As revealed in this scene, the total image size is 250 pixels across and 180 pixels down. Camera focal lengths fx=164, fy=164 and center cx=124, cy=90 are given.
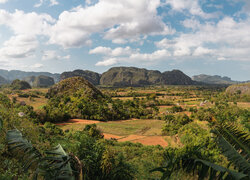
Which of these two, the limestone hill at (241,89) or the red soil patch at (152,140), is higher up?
the limestone hill at (241,89)

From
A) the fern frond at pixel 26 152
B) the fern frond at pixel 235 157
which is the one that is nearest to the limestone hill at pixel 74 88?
the fern frond at pixel 26 152

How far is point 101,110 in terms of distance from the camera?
36469 millimetres

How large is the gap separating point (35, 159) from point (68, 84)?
48224 millimetres

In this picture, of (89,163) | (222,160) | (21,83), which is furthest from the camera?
(21,83)

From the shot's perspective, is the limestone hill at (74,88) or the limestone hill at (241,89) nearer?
the limestone hill at (74,88)

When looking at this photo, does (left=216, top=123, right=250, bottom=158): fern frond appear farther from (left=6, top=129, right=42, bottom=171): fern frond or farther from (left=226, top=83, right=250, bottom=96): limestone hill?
(left=226, top=83, right=250, bottom=96): limestone hill

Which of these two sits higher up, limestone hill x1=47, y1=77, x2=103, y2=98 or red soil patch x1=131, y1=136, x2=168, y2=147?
limestone hill x1=47, y1=77, x2=103, y2=98

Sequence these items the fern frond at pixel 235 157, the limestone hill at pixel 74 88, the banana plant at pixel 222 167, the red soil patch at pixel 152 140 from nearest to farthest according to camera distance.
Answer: the banana plant at pixel 222 167 < the fern frond at pixel 235 157 < the red soil patch at pixel 152 140 < the limestone hill at pixel 74 88

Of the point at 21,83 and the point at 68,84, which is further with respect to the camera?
the point at 21,83

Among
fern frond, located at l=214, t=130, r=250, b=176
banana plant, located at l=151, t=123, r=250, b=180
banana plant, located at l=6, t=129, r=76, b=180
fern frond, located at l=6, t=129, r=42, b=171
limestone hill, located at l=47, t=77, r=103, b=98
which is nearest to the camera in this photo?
banana plant, located at l=151, t=123, r=250, b=180

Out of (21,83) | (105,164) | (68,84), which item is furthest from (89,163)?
(21,83)

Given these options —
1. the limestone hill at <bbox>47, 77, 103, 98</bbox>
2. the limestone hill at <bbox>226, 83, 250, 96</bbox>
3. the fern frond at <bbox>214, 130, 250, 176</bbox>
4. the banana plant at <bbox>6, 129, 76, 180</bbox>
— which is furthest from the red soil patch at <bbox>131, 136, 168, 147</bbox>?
the limestone hill at <bbox>226, 83, 250, 96</bbox>

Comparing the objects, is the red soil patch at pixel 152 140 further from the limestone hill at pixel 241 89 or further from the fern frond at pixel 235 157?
the limestone hill at pixel 241 89

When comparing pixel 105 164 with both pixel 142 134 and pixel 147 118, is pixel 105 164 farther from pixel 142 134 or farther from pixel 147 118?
pixel 147 118
